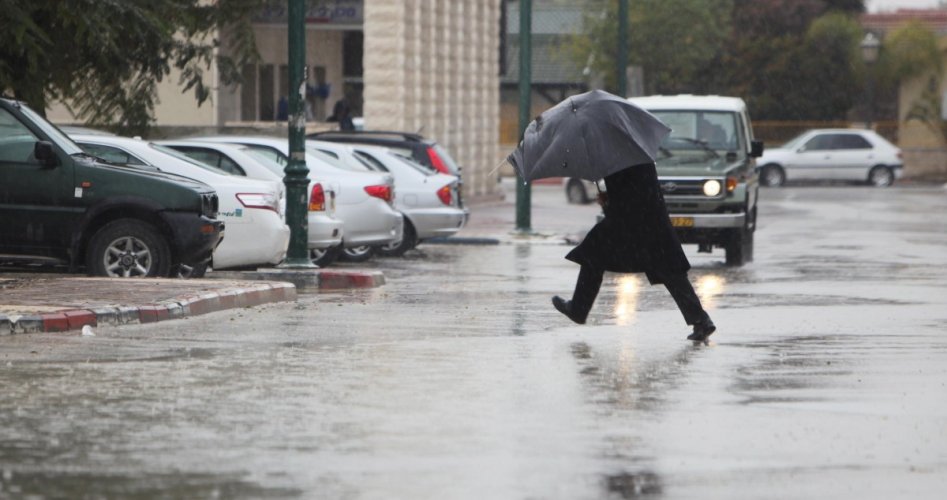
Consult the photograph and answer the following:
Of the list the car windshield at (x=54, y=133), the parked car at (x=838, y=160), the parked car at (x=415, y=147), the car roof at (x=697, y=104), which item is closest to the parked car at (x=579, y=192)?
the parked car at (x=838, y=160)

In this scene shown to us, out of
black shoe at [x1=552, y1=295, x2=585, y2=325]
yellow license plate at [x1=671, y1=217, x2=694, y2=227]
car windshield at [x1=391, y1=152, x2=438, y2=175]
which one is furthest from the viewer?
car windshield at [x1=391, y1=152, x2=438, y2=175]

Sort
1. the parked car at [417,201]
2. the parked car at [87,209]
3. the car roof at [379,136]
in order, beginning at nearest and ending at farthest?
the parked car at [87,209] → the parked car at [417,201] → the car roof at [379,136]

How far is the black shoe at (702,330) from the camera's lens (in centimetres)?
1339

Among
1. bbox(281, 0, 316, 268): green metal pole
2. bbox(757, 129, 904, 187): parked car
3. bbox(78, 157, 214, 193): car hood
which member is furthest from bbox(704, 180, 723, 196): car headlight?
bbox(757, 129, 904, 187): parked car

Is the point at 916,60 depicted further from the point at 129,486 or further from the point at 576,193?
the point at 129,486

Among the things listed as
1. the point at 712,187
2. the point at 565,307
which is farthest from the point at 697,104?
the point at 565,307

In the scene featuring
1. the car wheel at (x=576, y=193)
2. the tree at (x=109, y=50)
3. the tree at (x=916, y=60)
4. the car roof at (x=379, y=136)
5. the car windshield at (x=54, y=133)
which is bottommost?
the car wheel at (x=576, y=193)

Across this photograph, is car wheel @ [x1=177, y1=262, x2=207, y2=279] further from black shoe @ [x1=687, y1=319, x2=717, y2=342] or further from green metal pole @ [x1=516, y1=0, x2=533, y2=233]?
green metal pole @ [x1=516, y1=0, x2=533, y2=233]

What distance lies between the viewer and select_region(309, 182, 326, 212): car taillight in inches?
816

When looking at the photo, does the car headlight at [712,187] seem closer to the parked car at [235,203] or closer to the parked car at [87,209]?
the parked car at [235,203]

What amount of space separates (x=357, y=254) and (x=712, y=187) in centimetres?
429

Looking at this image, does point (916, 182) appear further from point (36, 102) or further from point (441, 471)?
point (441, 471)

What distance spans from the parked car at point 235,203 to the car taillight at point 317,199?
67.6 inches

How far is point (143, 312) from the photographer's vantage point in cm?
1434
